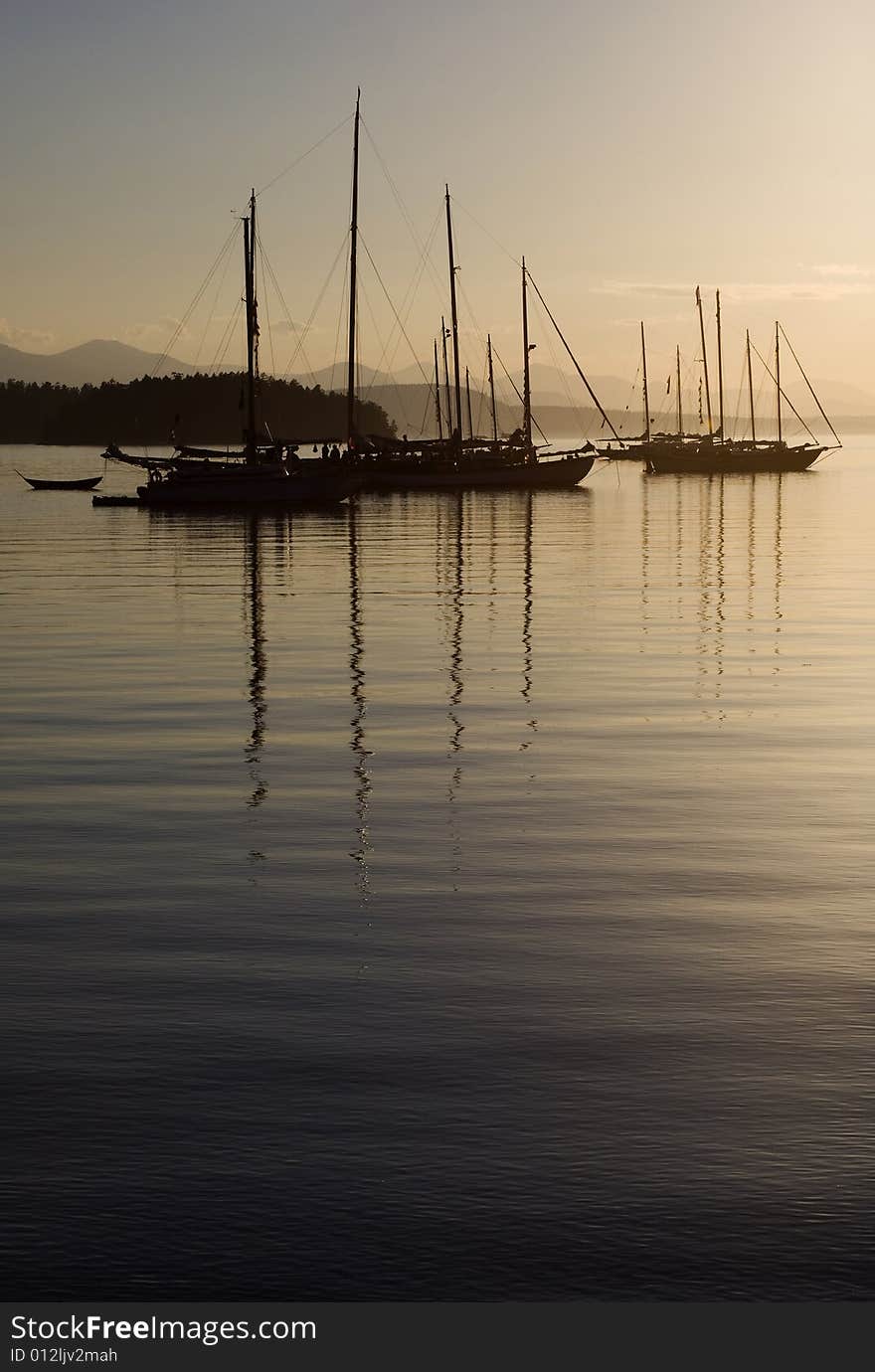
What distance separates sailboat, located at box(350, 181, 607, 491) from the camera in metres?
112

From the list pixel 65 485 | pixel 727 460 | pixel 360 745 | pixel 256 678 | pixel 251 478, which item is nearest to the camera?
pixel 360 745

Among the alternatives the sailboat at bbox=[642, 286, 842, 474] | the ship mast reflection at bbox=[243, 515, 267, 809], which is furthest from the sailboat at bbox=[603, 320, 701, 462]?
the ship mast reflection at bbox=[243, 515, 267, 809]

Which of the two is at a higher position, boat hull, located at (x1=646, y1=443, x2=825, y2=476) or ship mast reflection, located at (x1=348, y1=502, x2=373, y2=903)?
boat hull, located at (x1=646, y1=443, x2=825, y2=476)

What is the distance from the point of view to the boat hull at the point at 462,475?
369ft

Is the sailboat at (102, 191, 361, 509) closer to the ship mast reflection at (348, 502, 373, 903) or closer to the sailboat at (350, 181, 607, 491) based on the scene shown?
the sailboat at (350, 181, 607, 491)

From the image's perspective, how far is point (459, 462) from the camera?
114250 mm

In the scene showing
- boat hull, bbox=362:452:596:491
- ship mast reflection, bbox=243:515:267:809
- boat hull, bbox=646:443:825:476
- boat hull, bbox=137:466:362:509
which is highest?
boat hull, bbox=646:443:825:476

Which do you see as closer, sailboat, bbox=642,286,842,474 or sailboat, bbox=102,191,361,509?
sailboat, bbox=102,191,361,509

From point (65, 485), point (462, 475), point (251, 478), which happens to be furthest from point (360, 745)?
point (65, 485)

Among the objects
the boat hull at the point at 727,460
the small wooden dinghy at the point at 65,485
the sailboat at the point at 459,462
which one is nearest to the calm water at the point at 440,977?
the sailboat at the point at 459,462

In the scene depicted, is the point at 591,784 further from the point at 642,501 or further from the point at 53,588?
the point at 642,501

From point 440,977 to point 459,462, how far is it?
10535 centimetres

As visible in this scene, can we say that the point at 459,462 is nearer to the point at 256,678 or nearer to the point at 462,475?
the point at 462,475

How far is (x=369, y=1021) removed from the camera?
9.17 metres
